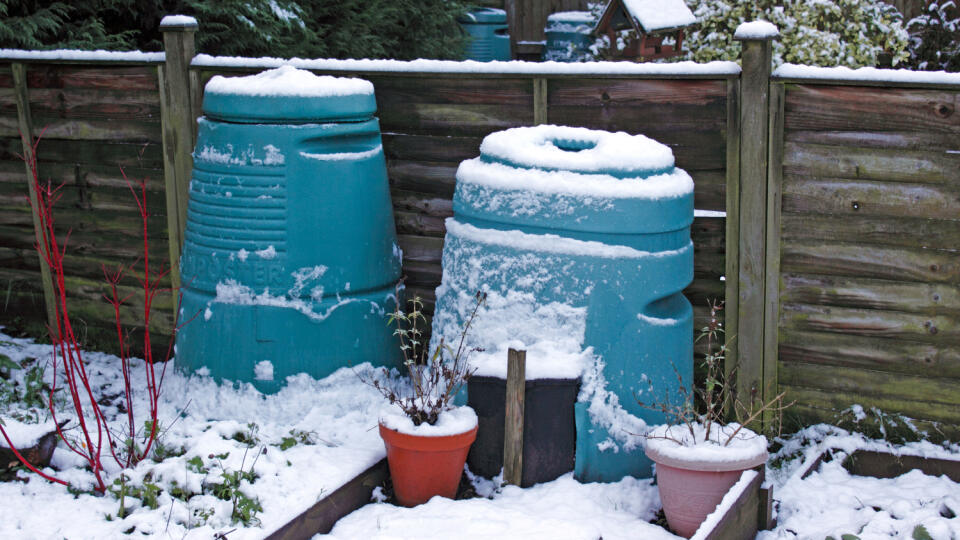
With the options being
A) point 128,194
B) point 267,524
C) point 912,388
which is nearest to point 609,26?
point 128,194

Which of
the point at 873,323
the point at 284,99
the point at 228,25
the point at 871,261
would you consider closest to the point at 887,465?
the point at 873,323

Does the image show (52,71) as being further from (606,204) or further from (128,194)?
(606,204)

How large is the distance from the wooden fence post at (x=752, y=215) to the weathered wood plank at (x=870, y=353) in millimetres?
120

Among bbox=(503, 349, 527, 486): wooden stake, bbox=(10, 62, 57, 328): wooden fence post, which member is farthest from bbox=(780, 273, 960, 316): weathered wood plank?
bbox=(10, 62, 57, 328): wooden fence post

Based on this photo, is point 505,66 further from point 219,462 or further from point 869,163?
point 219,462

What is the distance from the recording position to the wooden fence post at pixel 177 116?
4293mm

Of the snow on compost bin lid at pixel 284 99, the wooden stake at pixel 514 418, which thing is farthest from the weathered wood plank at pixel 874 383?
the snow on compost bin lid at pixel 284 99

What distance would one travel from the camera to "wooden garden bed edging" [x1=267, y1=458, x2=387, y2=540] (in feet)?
9.39

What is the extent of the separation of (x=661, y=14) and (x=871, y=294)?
383 cm

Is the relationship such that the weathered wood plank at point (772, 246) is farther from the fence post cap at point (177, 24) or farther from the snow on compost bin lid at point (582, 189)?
the fence post cap at point (177, 24)

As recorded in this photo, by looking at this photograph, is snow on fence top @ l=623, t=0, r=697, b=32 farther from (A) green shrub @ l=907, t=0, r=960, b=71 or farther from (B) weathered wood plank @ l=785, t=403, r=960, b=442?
(B) weathered wood plank @ l=785, t=403, r=960, b=442

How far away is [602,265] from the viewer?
3145 mm

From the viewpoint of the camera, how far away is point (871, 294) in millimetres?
3512

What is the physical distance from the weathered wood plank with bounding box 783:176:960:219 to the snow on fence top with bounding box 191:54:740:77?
19.6 inches
